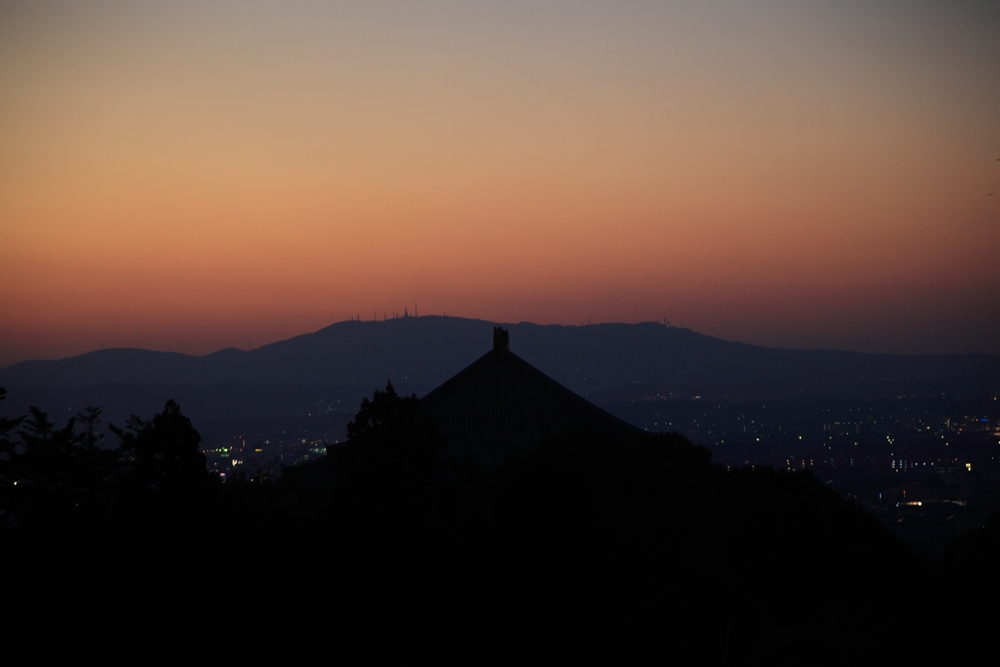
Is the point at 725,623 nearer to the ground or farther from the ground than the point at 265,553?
nearer to the ground

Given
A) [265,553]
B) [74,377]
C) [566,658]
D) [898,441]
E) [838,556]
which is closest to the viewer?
[566,658]

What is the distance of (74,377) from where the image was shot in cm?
16000


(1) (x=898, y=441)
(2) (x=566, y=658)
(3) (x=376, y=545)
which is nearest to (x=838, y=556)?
(2) (x=566, y=658)

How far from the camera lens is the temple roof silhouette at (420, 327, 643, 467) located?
28.8 metres

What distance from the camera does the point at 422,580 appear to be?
650 inches

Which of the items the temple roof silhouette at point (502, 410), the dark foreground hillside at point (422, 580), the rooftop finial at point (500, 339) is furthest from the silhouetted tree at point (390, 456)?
the rooftop finial at point (500, 339)

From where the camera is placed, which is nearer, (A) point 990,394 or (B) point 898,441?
(B) point 898,441

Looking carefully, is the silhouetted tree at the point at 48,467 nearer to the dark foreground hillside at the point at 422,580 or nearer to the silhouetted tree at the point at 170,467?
the dark foreground hillside at the point at 422,580

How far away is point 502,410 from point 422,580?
13319 mm

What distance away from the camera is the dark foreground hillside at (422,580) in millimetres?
14914

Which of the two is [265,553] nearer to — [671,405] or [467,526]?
[467,526]

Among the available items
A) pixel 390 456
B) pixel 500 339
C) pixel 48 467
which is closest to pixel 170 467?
pixel 390 456

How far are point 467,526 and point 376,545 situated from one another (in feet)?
6.19

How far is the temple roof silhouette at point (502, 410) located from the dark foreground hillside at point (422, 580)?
841 cm
